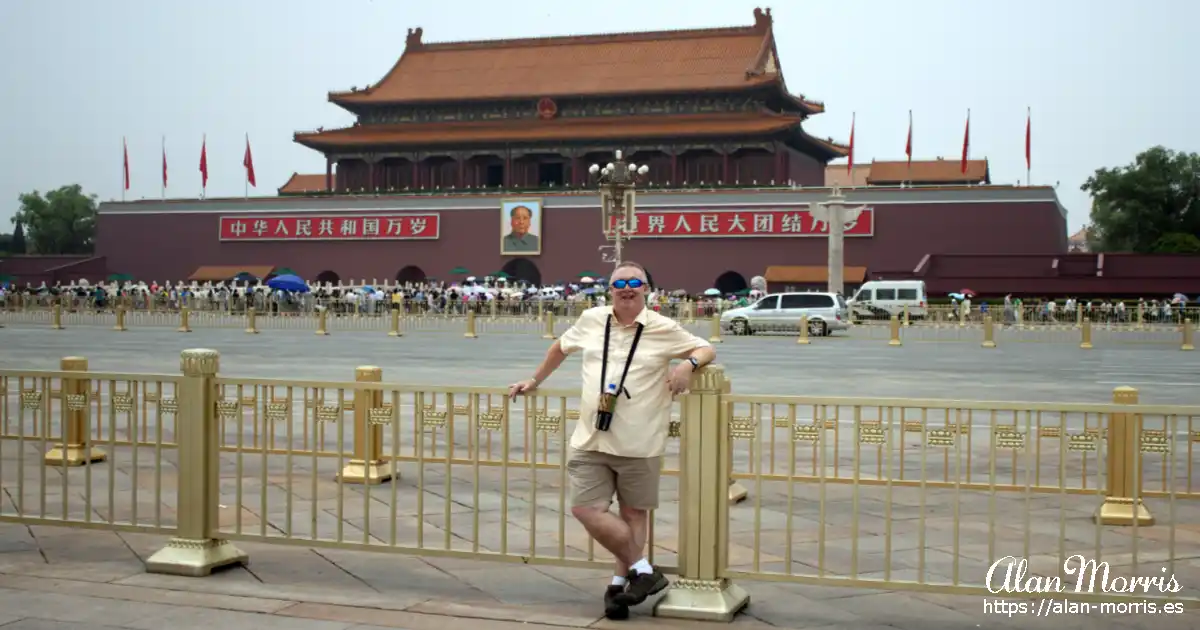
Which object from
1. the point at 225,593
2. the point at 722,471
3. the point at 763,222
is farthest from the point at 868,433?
the point at 763,222

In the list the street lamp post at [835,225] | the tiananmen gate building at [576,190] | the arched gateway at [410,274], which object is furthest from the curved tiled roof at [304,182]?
the street lamp post at [835,225]

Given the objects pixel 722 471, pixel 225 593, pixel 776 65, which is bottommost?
pixel 225 593

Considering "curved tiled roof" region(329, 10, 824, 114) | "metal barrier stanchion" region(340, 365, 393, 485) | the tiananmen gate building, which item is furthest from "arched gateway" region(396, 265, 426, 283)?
"metal barrier stanchion" region(340, 365, 393, 485)

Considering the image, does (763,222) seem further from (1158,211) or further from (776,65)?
(1158,211)

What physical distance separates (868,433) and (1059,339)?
81.3 feet

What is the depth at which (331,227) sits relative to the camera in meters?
51.3

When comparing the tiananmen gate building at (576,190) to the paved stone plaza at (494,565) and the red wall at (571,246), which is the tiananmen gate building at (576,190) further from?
the paved stone plaza at (494,565)

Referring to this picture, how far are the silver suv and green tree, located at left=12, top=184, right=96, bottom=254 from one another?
5509cm

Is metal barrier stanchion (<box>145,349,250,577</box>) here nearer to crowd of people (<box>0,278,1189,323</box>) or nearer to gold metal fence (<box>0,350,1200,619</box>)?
gold metal fence (<box>0,350,1200,619</box>)

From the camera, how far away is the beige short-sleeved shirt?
475cm

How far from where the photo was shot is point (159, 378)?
6070mm

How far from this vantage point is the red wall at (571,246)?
43500 millimetres

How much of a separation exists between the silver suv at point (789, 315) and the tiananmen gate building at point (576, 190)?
1285 centimetres

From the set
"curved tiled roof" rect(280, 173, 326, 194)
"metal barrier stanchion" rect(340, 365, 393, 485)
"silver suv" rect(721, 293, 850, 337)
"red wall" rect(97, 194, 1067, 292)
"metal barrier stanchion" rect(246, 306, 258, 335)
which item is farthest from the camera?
"curved tiled roof" rect(280, 173, 326, 194)
